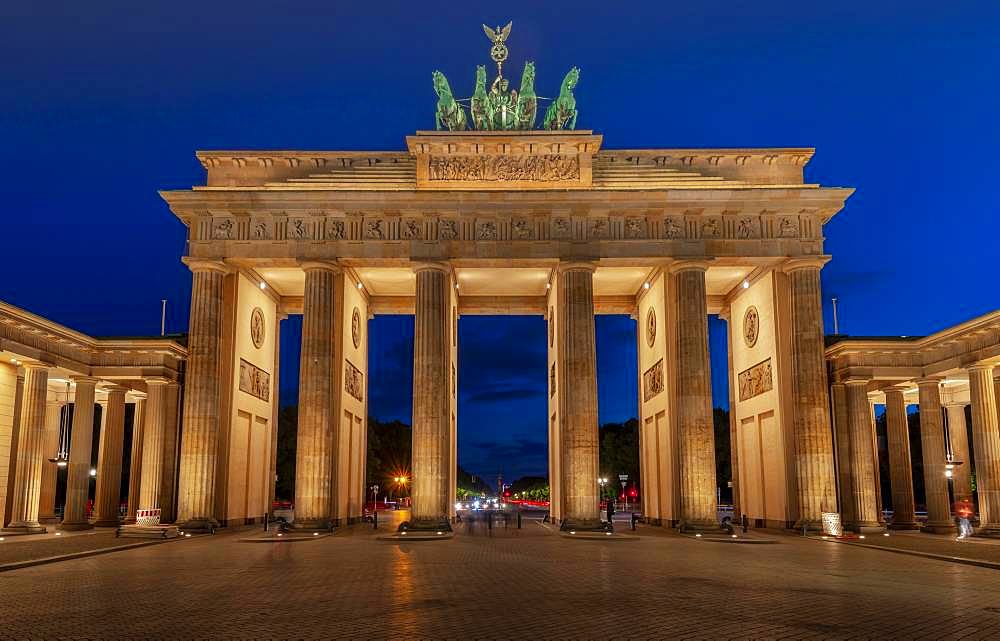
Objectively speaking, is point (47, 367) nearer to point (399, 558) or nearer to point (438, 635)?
point (399, 558)

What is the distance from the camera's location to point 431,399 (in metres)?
36.8

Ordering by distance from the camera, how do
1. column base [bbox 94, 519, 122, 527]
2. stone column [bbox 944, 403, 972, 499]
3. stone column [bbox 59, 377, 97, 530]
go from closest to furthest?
stone column [bbox 59, 377, 97, 530] → column base [bbox 94, 519, 122, 527] → stone column [bbox 944, 403, 972, 499]

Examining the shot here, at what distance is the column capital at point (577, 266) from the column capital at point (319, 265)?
10769 millimetres

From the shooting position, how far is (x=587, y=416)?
3666 centimetres

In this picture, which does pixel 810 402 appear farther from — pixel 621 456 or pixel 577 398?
pixel 621 456

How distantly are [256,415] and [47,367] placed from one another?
10.5 meters

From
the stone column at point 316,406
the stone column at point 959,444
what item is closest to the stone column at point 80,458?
the stone column at point 316,406

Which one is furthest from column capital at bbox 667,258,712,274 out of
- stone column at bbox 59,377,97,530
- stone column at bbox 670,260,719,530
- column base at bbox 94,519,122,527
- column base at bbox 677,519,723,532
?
column base at bbox 94,519,122,527

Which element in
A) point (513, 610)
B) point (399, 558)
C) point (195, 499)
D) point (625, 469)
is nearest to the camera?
point (513, 610)

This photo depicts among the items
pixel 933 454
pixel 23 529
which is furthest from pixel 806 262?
pixel 23 529

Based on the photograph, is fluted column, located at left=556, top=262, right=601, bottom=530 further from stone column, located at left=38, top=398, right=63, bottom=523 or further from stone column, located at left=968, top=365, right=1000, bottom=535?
stone column, located at left=38, top=398, right=63, bottom=523

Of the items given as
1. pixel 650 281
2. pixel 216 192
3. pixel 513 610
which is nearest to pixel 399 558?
pixel 513 610

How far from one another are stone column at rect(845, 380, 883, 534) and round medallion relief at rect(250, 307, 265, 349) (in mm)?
29718

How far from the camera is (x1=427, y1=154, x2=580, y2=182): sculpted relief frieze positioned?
39.5m
